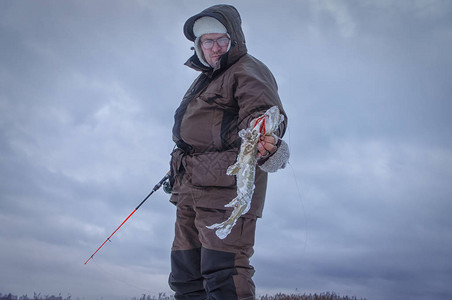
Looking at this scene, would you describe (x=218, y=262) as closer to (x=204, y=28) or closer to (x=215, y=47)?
(x=215, y=47)

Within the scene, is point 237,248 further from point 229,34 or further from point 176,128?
point 229,34

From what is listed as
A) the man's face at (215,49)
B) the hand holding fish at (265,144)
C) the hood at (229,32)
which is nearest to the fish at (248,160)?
the hand holding fish at (265,144)

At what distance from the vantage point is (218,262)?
2.70 m

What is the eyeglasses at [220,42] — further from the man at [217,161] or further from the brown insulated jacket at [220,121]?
the brown insulated jacket at [220,121]

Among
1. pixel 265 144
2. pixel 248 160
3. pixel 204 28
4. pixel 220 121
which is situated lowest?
pixel 248 160

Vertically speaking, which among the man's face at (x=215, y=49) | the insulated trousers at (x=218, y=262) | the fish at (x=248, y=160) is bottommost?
the insulated trousers at (x=218, y=262)

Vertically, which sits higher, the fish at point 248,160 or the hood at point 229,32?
the hood at point 229,32

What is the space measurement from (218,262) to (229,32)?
223 centimetres

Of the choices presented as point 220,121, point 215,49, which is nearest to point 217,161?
point 220,121

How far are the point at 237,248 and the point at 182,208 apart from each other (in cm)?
80

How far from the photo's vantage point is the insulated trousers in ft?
8.63

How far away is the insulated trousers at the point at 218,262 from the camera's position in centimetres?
263

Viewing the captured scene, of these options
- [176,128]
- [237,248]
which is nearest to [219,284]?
[237,248]

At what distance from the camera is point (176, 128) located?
354cm
